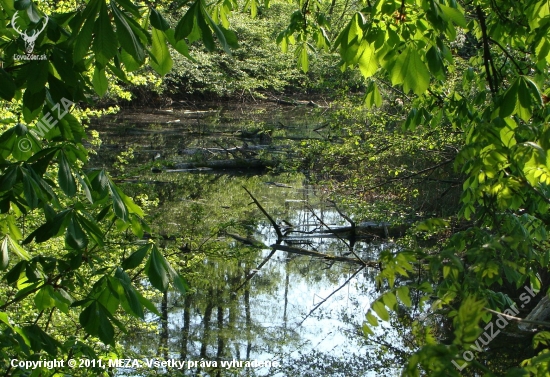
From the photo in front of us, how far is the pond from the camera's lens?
21.6ft

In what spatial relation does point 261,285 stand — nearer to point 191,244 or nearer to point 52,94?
point 191,244

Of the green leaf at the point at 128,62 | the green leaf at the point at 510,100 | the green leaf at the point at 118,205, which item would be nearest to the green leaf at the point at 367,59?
the green leaf at the point at 510,100

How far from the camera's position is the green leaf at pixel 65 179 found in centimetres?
159

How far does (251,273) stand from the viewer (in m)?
9.09

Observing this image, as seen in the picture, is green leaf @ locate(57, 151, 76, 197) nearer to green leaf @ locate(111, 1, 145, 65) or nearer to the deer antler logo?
the deer antler logo

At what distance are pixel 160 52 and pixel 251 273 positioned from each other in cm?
769

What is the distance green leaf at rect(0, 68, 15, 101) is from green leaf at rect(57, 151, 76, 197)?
21 centimetres

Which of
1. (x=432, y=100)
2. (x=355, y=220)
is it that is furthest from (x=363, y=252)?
(x=432, y=100)

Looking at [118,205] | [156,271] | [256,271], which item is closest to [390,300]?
[156,271]

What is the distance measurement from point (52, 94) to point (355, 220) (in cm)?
899

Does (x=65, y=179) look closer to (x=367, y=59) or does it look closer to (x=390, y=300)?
(x=390, y=300)

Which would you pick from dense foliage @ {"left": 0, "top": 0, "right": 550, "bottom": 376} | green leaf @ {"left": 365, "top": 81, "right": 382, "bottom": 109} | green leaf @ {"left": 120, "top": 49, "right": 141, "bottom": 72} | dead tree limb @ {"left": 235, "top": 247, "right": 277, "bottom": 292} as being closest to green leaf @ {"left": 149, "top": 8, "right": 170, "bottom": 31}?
dense foliage @ {"left": 0, "top": 0, "right": 550, "bottom": 376}

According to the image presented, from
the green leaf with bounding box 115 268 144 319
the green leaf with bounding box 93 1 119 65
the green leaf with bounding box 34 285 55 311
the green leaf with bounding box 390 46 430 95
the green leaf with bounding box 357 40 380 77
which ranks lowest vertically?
the green leaf with bounding box 115 268 144 319

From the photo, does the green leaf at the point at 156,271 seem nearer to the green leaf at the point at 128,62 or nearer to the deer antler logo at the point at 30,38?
the green leaf at the point at 128,62
